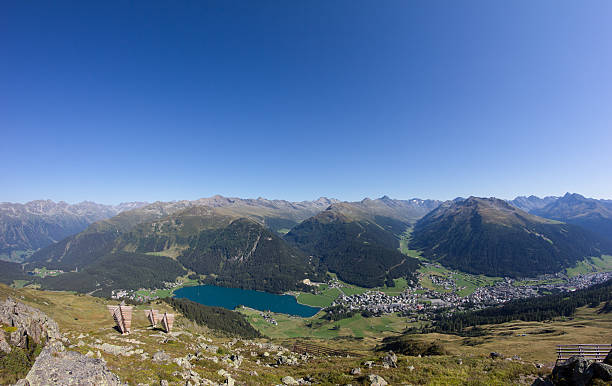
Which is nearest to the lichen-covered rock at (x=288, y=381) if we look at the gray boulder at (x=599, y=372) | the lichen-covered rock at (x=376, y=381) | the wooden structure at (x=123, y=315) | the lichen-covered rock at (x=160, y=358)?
the lichen-covered rock at (x=376, y=381)

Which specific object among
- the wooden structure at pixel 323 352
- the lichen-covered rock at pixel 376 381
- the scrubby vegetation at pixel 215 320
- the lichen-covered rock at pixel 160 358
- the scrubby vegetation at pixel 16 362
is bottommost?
the scrubby vegetation at pixel 215 320

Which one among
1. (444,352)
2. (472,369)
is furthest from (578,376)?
(444,352)

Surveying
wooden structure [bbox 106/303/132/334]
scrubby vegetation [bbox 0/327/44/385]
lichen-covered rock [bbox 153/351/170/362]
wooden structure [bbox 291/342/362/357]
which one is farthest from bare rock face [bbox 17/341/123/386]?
wooden structure [bbox 291/342/362/357]

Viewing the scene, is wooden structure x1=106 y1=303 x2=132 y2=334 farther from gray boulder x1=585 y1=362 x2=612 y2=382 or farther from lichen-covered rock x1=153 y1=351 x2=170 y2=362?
gray boulder x1=585 y1=362 x2=612 y2=382

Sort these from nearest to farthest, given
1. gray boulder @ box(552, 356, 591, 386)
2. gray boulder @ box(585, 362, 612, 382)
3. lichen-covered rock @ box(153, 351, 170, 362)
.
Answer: gray boulder @ box(585, 362, 612, 382) < gray boulder @ box(552, 356, 591, 386) < lichen-covered rock @ box(153, 351, 170, 362)

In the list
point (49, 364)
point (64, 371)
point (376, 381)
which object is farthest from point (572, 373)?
point (49, 364)

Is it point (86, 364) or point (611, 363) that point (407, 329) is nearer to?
point (611, 363)

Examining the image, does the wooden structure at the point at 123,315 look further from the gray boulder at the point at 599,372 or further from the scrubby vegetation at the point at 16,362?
the gray boulder at the point at 599,372
